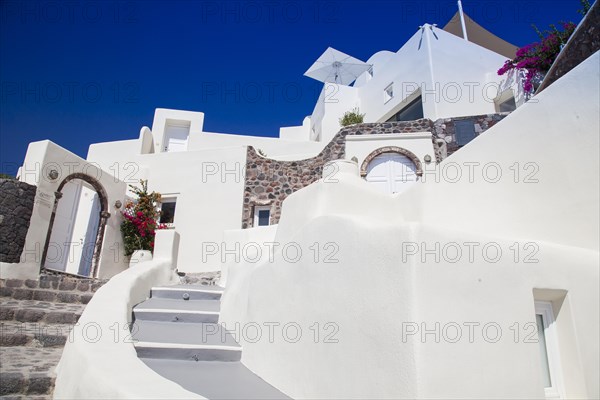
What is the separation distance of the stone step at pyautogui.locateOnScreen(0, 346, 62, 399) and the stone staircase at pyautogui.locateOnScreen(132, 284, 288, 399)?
2.65ft

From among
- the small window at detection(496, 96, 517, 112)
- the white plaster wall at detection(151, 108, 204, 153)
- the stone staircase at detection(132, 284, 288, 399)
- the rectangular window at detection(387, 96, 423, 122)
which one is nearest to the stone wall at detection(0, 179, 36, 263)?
the stone staircase at detection(132, 284, 288, 399)

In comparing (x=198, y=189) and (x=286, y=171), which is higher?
(x=286, y=171)

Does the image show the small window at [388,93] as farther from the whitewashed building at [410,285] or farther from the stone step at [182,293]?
the stone step at [182,293]

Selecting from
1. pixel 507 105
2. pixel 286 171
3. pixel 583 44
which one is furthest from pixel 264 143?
pixel 583 44

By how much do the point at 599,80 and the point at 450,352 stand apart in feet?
9.80

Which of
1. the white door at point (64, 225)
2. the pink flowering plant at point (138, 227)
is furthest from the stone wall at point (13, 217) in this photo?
the white door at point (64, 225)

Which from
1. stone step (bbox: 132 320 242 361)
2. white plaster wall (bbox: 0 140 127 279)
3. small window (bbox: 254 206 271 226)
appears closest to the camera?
stone step (bbox: 132 320 242 361)

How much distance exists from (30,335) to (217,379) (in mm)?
2542

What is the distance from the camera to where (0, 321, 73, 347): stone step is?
4.27 m

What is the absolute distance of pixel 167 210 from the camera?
12.3 metres

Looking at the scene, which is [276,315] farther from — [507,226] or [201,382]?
[507,226]

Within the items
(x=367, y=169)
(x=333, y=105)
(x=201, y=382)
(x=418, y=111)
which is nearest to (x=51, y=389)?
(x=201, y=382)

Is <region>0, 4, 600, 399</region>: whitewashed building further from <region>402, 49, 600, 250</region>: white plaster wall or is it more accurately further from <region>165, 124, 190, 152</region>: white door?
<region>165, 124, 190, 152</region>: white door

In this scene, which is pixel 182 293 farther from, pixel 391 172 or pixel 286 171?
pixel 391 172
